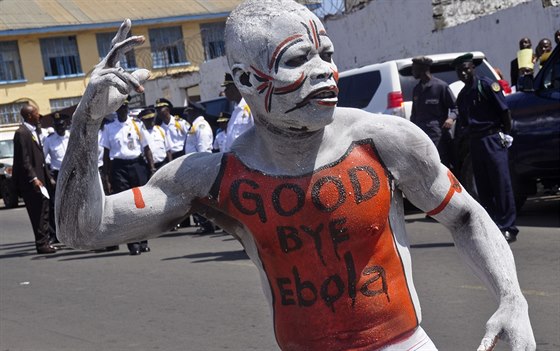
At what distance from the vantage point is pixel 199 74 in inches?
1276

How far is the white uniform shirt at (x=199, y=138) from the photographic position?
14.3 m

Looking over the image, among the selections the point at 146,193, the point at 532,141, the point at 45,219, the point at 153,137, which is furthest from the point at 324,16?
the point at 146,193

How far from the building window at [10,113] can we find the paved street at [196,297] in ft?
114

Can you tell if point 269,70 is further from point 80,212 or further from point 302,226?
point 80,212

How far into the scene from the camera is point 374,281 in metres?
2.83

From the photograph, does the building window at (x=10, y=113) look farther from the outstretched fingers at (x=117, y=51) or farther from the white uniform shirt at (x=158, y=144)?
the outstretched fingers at (x=117, y=51)

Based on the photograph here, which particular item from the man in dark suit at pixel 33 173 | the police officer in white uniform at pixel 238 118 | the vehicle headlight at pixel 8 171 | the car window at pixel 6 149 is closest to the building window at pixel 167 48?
the car window at pixel 6 149

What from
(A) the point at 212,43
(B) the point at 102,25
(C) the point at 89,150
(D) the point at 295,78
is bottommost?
(C) the point at 89,150

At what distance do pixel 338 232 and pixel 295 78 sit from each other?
437mm

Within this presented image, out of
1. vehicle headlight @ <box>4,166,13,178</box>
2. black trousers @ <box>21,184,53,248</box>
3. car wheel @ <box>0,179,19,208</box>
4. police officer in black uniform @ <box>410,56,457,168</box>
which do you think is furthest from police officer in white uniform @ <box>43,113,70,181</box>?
vehicle headlight @ <box>4,166,13,178</box>

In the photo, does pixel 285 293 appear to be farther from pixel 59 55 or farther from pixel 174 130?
pixel 59 55

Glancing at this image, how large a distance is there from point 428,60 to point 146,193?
9.03 m

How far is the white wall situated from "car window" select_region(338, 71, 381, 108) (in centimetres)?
404

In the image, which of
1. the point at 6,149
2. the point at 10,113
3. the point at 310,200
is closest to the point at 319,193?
the point at 310,200
